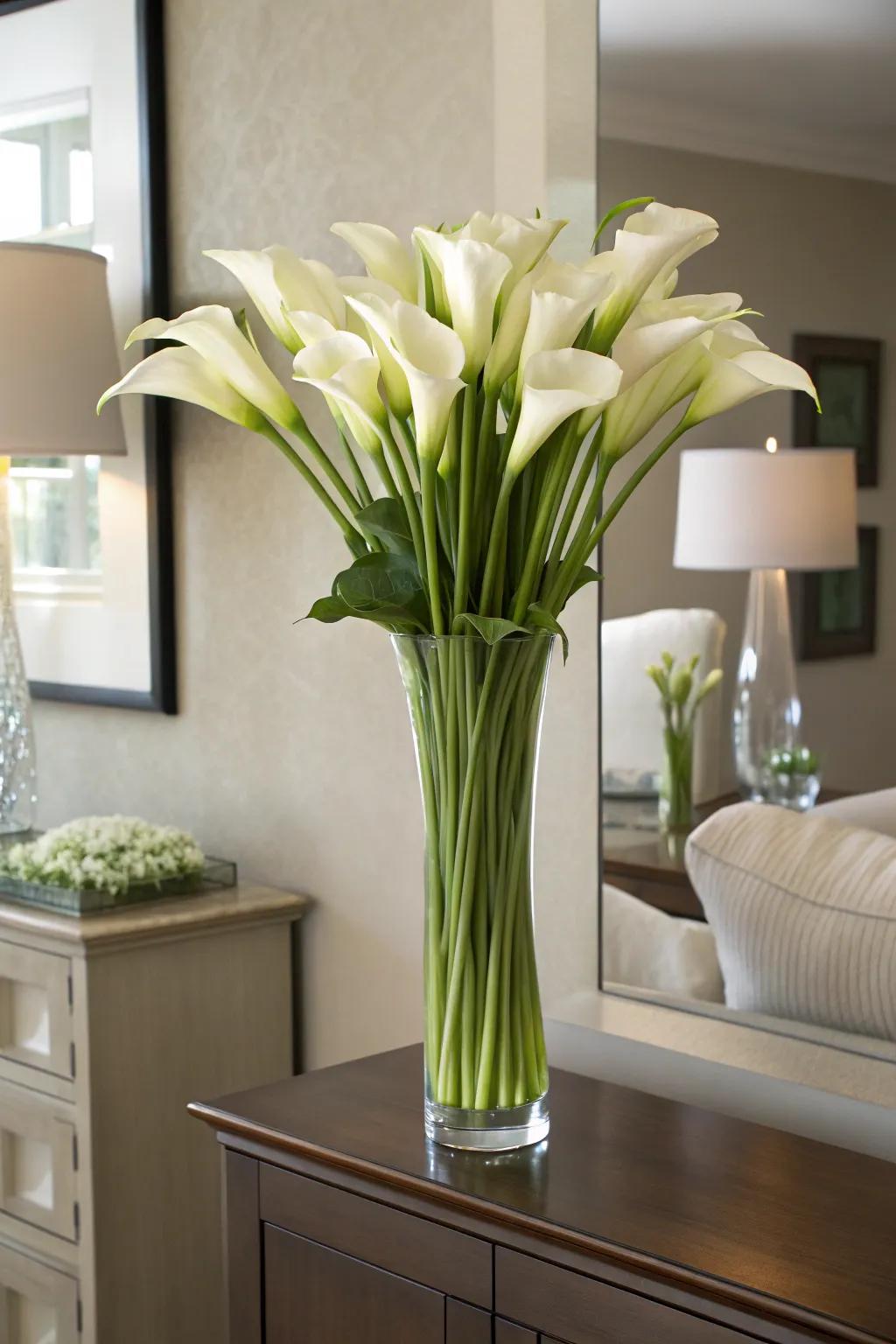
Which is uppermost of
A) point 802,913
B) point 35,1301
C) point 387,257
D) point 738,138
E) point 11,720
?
point 738,138

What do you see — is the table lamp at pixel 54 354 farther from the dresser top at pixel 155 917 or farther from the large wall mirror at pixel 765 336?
the large wall mirror at pixel 765 336

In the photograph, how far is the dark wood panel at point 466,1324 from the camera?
1.30 metres

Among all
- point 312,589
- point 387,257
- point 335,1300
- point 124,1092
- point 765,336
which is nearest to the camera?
point 387,257

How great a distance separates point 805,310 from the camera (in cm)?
151

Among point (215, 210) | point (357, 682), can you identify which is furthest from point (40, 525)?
point (357, 682)

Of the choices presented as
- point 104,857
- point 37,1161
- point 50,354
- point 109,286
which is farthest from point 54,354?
point 37,1161

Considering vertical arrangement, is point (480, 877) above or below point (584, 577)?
below

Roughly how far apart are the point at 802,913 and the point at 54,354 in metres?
1.37

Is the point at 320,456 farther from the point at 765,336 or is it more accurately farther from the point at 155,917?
the point at 155,917

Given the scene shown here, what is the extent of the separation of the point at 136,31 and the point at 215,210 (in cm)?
32

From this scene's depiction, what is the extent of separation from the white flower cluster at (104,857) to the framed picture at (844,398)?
43.3 inches

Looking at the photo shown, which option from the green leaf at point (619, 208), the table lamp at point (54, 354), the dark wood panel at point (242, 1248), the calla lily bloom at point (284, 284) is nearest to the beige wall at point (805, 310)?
the green leaf at point (619, 208)

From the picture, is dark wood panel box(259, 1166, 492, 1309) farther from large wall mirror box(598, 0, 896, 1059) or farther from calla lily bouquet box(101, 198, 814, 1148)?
large wall mirror box(598, 0, 896, 1059)

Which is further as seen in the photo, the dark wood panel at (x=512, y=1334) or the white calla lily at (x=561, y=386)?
the dark wood panel at (x=512, y=1334)
